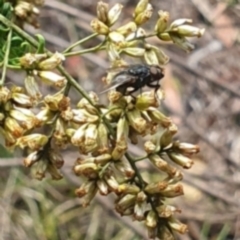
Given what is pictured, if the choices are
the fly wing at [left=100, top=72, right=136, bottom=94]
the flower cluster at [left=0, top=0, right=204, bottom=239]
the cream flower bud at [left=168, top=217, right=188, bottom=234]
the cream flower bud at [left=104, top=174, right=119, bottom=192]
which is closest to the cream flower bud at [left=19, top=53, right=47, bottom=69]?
the flower cluster at [left=0, top=0, right=204, bottom=239]

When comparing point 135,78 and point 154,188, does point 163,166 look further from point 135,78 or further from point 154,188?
point 135,78

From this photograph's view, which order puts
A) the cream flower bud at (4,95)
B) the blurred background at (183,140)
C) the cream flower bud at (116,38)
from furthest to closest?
the blurred background at (183,140), the cream flower bud at (116,38), the cream flower bud at (4,95)

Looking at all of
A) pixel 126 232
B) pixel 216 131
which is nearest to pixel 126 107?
pixel 126 232

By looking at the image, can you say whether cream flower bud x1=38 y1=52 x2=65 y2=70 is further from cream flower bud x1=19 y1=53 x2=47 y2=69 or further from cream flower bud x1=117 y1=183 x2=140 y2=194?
cream flower bud x1=117 y1=183 x2=140 y2=194

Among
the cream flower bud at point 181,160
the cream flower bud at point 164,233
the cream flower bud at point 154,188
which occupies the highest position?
the cream flower bud at point 181,160

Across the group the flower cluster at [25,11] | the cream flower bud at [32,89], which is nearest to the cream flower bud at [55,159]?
the cream flower bud at [32,89]

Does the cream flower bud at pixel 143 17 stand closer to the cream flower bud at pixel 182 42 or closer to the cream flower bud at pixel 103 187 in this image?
the cream flower bud at pixel 182 42

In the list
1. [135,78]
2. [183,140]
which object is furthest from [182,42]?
[183,140]
